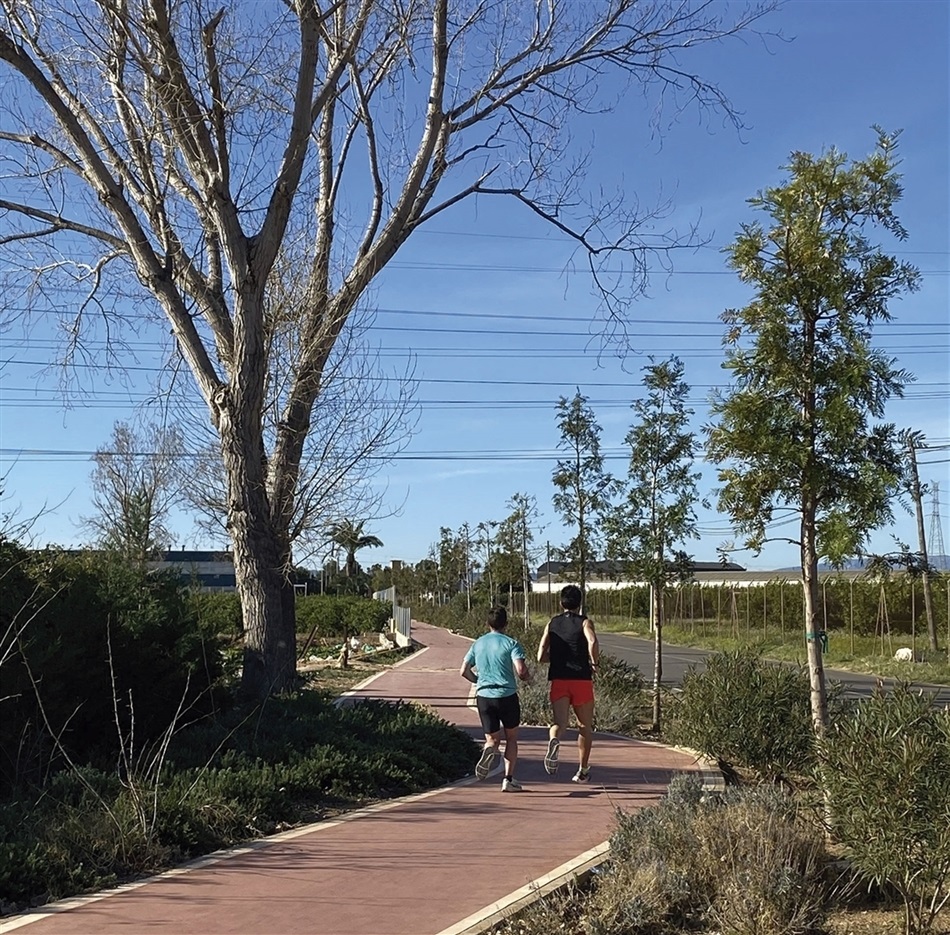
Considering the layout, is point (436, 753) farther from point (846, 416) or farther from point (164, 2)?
point (164, 2)

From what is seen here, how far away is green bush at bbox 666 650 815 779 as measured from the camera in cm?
1040

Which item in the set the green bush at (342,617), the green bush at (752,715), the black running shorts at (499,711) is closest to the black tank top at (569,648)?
the black running shorts at (499,711)

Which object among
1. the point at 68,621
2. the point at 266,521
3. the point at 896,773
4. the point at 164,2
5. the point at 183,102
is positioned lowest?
the point at 896,773

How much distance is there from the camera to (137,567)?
12016 millimetres

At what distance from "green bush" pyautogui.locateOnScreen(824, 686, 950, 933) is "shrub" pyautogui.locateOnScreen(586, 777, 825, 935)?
0.42m

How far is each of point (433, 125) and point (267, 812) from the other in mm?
8706

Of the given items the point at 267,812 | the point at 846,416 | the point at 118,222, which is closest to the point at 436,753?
the point at 267,812

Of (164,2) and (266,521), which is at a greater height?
(164,2)

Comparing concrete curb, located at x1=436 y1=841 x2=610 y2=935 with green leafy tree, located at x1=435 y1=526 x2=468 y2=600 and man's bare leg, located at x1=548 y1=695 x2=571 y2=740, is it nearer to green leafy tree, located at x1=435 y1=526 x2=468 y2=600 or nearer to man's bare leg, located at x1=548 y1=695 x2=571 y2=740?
man's bare leg, located at x1=548 y1=695 x2=571 y2=740

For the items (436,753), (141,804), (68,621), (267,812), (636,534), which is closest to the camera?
(141,804)

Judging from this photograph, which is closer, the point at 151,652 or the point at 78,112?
the point at 151,652

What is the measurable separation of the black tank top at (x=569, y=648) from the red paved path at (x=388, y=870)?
41.0 inches

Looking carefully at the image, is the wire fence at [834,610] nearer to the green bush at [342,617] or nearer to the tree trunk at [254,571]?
the green bush at [342,617]

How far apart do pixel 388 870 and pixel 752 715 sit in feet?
15.9
